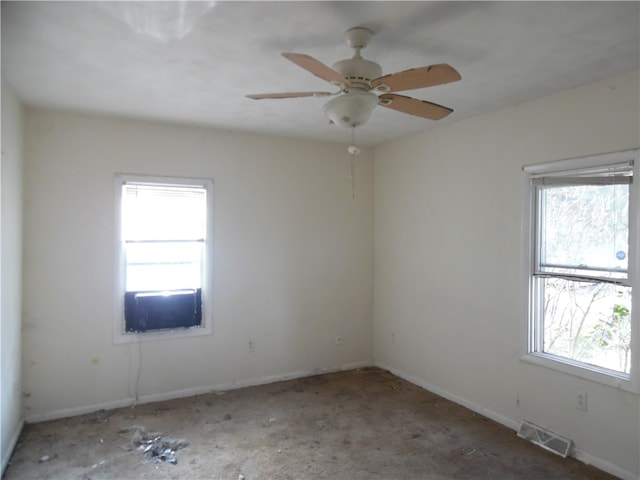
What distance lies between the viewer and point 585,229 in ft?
9.55

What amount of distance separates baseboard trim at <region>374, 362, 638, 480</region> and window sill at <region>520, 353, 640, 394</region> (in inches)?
19.5

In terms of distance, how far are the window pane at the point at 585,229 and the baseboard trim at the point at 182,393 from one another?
2.46 meters

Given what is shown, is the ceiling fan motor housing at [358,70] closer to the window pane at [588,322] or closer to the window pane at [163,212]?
the window pane at [588,322]

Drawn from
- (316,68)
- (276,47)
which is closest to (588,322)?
(316,68)

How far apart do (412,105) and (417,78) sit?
1.33 feet

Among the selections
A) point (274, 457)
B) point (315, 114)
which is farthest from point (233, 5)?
point (274, 457)

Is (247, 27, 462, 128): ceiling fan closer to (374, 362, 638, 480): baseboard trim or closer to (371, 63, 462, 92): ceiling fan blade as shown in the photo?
(371, 63, 462, 92): ceiling fan blade

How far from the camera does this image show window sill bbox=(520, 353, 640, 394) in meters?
2.62

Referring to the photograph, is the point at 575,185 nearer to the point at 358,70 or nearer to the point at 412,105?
the point at 412,105

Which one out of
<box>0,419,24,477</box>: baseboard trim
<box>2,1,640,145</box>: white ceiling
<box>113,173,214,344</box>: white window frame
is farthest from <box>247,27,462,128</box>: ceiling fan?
<box>0,419,24,477</box>: baseboard trim

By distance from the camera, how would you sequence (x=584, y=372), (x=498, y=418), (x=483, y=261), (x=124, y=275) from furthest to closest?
(x=124, y=275)
(x=483, y=261)
(x=498, y=418)
(x=584, y=372)

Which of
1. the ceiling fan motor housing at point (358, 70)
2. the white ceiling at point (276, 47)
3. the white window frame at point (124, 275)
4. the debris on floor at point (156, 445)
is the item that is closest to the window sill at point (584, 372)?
the white ceiling at point (276, 47)

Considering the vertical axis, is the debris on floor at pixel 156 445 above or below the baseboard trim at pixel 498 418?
below

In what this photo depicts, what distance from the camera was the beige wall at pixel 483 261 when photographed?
2754 mm
